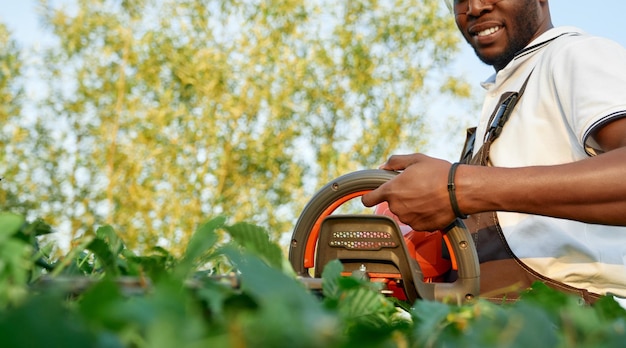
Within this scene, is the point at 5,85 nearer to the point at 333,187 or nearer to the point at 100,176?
the point at 100,176

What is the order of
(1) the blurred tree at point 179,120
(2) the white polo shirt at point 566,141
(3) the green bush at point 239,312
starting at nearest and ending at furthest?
(3) the green bush at point 239,312, (2) the white polo shirt at point 566,141, (1) the blurred tree at point 179,120

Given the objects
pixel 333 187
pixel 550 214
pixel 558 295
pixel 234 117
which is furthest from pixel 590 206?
pixel 234 117

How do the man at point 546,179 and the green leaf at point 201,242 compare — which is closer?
the green leaf at point 201,242

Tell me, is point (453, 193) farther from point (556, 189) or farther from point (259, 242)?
point (259, 242)

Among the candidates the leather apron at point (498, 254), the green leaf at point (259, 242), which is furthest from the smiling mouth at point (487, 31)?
the green leaf at point (259, 242)

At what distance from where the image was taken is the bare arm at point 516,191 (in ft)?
4.50

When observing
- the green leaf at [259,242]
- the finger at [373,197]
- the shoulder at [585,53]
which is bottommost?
the green leaf at [259,242]

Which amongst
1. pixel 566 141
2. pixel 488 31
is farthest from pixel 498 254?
pixel 488 31

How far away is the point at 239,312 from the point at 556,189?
109 cm

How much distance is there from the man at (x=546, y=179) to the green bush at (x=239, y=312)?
79 centimetres

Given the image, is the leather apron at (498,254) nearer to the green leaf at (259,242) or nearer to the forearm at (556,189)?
the forearm at (556,189)

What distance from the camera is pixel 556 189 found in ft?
4.52

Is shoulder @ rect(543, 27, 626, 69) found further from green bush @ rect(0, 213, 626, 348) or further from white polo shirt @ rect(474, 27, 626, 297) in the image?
green bush @ rect(0, 213, 626, 348)

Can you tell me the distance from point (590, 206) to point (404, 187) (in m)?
0.34
